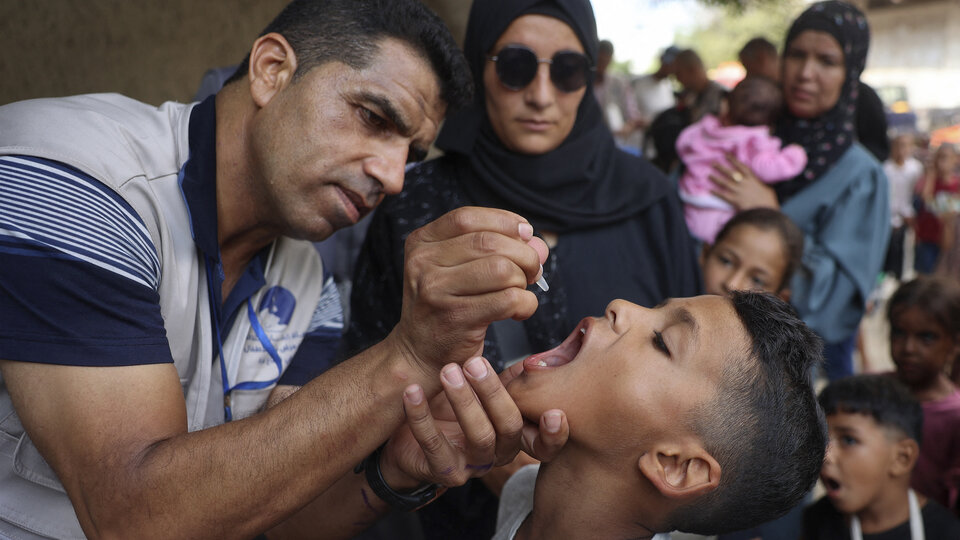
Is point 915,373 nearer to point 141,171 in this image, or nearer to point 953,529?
point 953,529

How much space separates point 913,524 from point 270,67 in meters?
2.75

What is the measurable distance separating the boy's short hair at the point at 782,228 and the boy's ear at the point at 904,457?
2.64 ft

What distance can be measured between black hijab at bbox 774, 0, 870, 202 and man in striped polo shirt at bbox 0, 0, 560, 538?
214cm

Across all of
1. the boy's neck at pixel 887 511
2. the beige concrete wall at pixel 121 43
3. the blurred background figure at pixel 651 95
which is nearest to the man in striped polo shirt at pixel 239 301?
the beige concrete wall at pixel 121 43

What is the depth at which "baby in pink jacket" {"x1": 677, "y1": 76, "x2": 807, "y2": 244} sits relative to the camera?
3.69 metres

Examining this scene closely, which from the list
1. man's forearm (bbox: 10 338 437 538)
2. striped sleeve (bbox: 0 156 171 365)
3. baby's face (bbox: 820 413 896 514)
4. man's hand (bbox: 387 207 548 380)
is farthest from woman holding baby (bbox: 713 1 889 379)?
striped sleeve (bbox: 0 156 171 365)

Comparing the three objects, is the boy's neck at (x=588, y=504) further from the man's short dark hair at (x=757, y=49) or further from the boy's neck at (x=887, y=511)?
the man's short dark hair at (x=757, y=49)

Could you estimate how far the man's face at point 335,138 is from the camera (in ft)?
6.82

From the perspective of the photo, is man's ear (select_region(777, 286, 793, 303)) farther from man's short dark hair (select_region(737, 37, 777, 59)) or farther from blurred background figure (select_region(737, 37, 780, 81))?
man's short dark hair (select_region(737, 37, 777, 59))

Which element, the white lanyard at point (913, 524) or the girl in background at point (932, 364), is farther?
the girl in background at point (932, 364)

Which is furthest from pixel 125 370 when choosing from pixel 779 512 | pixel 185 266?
pixel 779 512

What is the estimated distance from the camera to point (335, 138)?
207 cm

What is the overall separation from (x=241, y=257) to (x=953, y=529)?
267 centimetres

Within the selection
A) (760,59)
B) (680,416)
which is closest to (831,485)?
(680,416)
